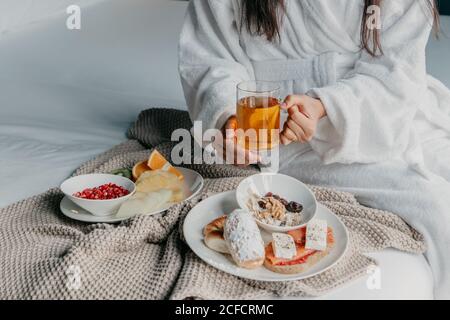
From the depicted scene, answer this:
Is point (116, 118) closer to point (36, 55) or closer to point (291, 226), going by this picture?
point (36, 55)

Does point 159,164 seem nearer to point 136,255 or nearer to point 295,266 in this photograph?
point 136,255

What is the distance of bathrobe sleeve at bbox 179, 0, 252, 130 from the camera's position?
1.27 metres

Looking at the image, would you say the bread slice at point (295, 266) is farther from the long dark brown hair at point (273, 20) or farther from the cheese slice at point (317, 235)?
the long dark brown hair at point (273, 20)

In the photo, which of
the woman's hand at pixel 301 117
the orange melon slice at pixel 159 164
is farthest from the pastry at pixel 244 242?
the orange melon slice at pixel 159 164

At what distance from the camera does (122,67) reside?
2.00 meters

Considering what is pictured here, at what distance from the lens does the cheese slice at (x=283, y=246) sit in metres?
0.97

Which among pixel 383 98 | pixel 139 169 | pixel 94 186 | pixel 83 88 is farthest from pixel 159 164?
pixel 83 88

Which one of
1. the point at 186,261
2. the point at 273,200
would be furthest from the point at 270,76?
the point at 186,261

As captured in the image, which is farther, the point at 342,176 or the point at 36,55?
the point at 36,55

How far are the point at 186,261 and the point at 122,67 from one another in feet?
3.74

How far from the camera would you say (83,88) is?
187cm

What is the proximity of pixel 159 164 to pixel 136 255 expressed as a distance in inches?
12.8

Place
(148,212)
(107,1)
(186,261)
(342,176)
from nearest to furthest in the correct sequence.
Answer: (186,261) → (148,212) → (342,176) → (107,1)

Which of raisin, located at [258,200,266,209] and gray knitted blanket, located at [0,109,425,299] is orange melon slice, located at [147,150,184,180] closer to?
gray knitted blanket, located at [0,109,425,299]
